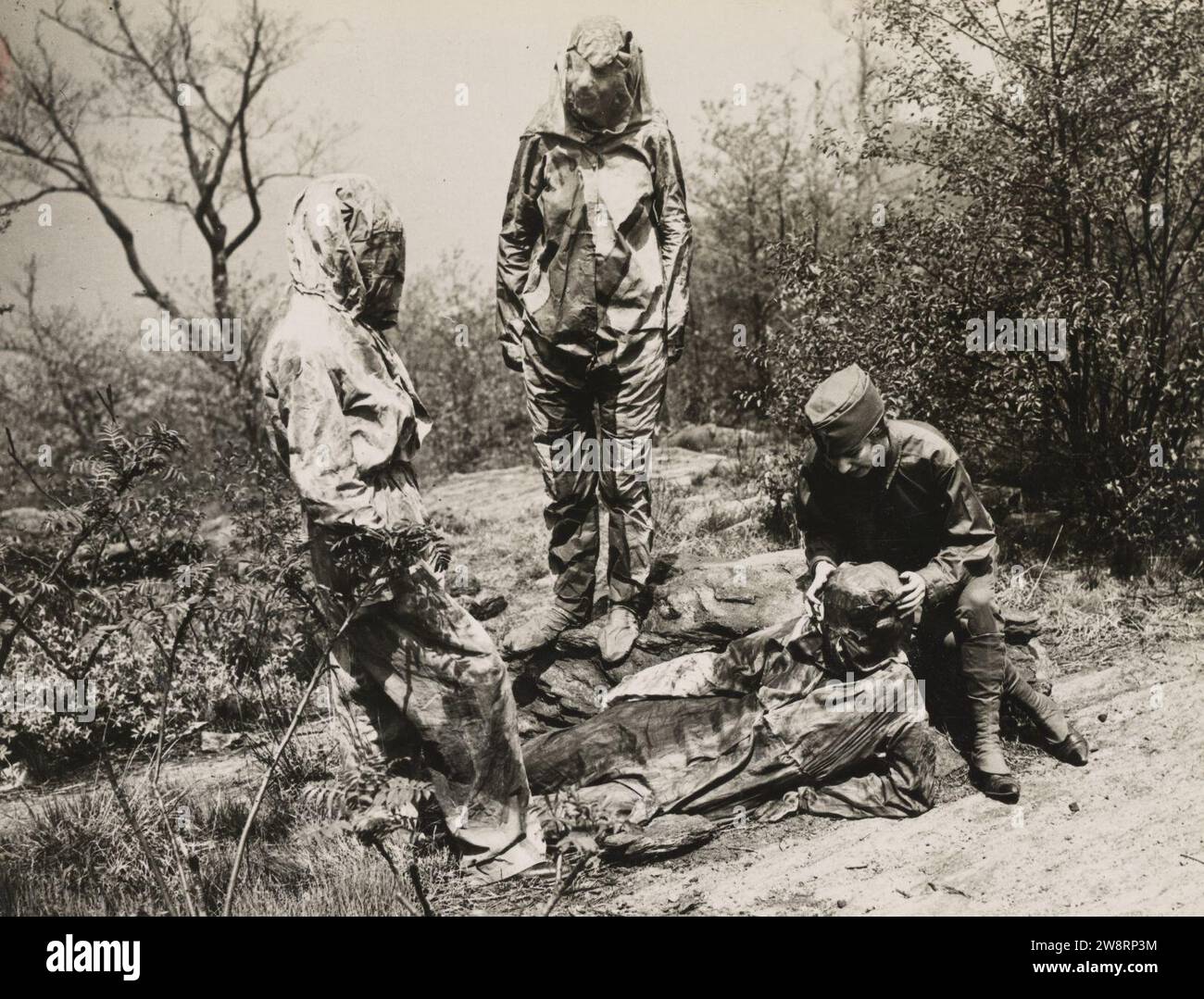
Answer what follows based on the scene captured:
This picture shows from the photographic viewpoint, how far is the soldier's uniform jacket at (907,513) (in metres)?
4.09

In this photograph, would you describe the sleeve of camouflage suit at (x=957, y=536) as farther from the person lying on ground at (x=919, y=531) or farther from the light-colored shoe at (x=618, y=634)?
the light-colored shoe at (x=618, y=634)

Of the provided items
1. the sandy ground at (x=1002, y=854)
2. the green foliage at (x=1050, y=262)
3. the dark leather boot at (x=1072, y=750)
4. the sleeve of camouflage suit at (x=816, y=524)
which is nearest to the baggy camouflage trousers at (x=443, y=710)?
the sandy ground at (x=1002, y=854)

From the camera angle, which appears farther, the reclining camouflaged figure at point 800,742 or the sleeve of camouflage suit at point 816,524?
the sleeve of camouflage suit at point 816,524

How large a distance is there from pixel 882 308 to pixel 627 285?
5.55 feet

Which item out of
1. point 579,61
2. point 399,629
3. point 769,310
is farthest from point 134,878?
point 769,310

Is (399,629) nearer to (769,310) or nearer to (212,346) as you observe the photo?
(769,310)

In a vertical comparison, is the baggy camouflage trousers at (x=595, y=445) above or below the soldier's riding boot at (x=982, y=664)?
above

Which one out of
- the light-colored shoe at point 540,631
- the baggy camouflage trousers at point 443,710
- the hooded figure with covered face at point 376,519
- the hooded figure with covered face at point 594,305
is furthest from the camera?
the light-colored shoe at point 540,631

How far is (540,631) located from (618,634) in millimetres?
327

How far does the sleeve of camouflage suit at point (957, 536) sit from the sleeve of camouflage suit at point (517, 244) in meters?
1.77

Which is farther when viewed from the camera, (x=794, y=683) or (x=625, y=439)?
(x=625, y=439)

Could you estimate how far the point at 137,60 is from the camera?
5.55m

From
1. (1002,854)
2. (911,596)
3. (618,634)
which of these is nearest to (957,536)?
(911,596)
